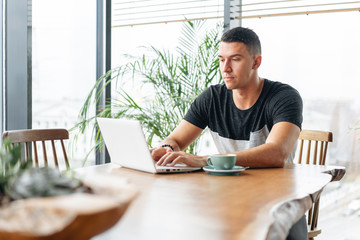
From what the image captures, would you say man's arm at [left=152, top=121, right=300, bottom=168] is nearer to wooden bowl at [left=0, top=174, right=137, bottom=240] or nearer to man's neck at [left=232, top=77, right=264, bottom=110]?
man's neck at [left=232, top=77, right=264, bottom=110]

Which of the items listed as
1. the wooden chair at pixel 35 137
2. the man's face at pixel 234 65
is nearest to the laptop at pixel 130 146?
the wooden chair at pixel 35 137

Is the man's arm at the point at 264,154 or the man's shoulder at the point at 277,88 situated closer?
the man's arm at the point at 264,154

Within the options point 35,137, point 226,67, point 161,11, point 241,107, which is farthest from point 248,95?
point 161,11

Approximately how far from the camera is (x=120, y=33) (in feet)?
12.4

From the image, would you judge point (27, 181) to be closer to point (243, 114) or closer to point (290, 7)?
point (243, 114)

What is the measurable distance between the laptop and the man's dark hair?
783 millimetres

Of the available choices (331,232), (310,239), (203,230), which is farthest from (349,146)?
(203,230)

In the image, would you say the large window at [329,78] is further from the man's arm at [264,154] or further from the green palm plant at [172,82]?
the man's arm at [264,154]

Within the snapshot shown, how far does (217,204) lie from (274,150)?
75 cm

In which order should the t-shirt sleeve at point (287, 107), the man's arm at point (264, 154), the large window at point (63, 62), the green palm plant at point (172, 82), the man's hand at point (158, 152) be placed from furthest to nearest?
1. the green palm plant at point (172, 82)
2. the large window at point (63, 62)
3. the t-shirt sleeve at point (287, 107)
4. the man's hand at point (158, 152)
5. the man's arm at point (264, 154)

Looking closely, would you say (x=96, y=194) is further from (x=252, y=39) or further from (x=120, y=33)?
(x=120, y=33)

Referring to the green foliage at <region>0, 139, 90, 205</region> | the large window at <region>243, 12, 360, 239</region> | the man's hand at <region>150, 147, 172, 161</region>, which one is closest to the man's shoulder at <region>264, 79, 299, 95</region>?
the man's hand at <region>150, 147, 172, 161</region>

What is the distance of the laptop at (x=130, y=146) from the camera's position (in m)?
1.51

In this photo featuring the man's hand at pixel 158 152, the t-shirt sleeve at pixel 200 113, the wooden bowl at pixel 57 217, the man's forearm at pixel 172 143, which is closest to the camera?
the wooden bowl at pixel 57 217
